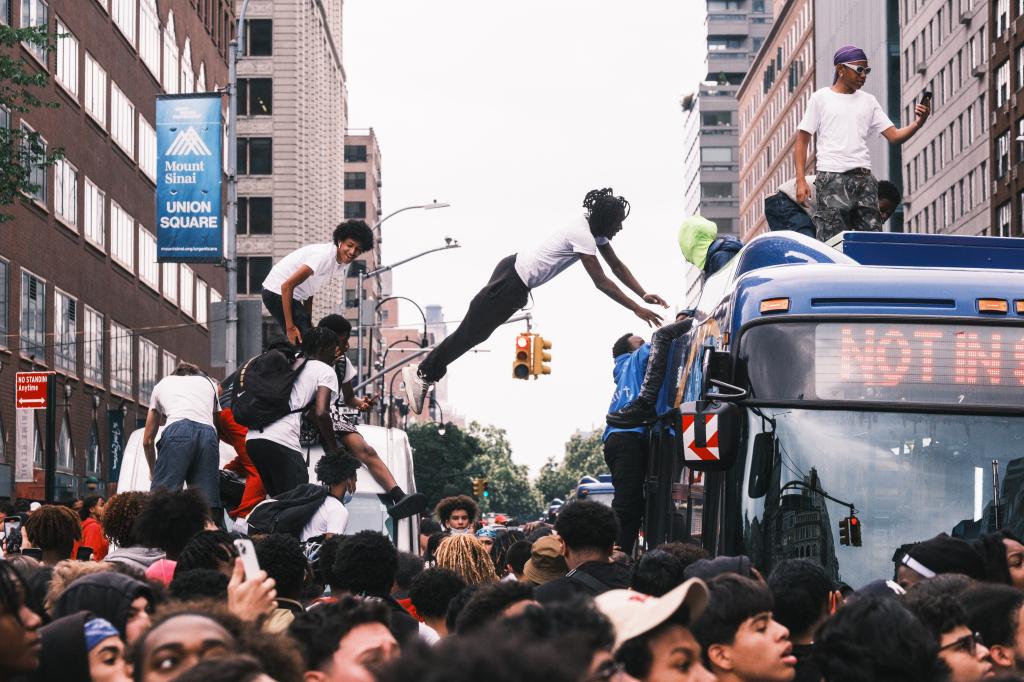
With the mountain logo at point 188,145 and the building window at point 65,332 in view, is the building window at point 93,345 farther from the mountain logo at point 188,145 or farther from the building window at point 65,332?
the mountain logo at point 188,145

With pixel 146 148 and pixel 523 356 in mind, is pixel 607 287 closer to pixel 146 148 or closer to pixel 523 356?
pixel 523 356

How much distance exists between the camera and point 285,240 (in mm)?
93438

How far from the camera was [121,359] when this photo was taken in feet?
175

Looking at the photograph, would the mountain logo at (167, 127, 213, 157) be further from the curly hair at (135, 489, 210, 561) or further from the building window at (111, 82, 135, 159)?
the curly hair at (135, 489, 210, 561)

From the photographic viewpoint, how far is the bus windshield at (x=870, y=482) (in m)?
9.84

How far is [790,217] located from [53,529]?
599 cm

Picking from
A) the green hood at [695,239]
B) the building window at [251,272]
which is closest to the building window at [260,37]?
the building window at [251,272]

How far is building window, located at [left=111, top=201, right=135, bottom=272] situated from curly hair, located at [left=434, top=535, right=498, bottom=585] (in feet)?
143

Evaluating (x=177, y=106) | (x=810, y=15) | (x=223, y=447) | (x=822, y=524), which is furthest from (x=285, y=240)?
(x=822, y=524)

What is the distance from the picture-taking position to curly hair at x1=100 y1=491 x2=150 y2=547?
9.09 meters

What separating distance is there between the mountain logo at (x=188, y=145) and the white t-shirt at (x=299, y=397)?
19111 mm

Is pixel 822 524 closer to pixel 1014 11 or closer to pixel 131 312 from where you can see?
pixel 131 312

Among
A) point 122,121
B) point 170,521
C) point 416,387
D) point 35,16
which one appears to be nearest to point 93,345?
point 122,121

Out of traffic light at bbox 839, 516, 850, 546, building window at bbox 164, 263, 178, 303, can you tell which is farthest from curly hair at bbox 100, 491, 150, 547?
building window at bbox 164, 263, 178, 303
